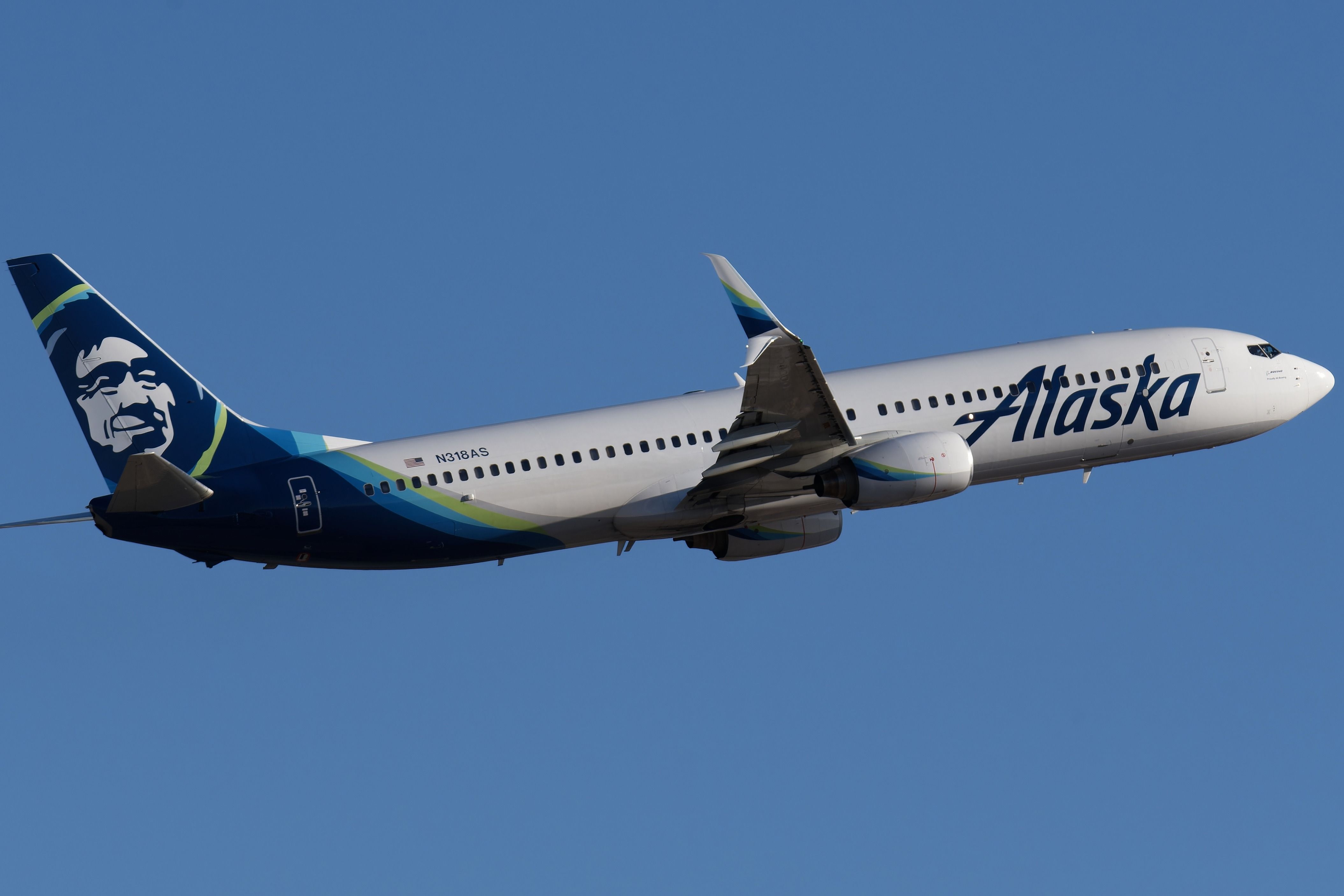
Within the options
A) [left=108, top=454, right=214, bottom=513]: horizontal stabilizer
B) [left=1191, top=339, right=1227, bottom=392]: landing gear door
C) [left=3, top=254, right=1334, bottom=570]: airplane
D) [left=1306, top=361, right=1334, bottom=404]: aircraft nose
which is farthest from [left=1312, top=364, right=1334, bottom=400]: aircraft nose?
[left=108, top=454, right=214, bottom=513]: horizontal stabilizer

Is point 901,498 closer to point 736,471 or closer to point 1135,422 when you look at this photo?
point 736,471

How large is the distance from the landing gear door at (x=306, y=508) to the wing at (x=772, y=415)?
9.22 meters

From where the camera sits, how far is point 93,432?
41844 mm

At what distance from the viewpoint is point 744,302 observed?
43031 mm

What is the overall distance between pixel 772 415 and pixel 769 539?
673cm

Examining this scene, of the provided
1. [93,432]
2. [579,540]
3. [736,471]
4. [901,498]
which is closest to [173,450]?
[93,432]

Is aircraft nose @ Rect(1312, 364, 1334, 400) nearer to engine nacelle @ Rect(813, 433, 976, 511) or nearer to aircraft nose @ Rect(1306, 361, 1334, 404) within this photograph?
aircraft nose @ Rect(1306, 361, 1334, 404)

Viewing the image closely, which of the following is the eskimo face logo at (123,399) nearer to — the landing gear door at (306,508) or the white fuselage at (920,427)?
the landing gear door at (306,508)

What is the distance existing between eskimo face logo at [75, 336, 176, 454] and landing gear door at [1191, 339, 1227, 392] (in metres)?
28.1

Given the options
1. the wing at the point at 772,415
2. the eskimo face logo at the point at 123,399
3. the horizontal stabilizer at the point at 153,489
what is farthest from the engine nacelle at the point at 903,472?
the eskimo face logo at the point at 123,399

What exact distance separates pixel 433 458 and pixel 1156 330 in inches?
842

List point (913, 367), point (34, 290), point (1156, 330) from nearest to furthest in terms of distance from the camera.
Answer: point (34, 290), point (913, 367), point (1156, 330)

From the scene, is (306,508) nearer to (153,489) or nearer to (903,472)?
(153,489)

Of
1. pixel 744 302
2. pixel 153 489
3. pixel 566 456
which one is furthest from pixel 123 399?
pixel 744 302
